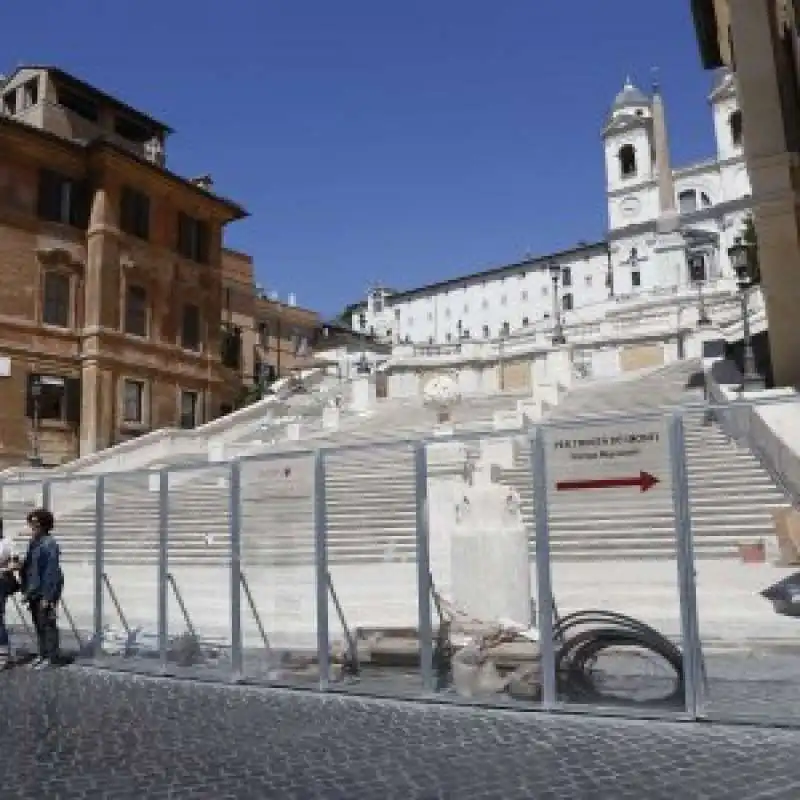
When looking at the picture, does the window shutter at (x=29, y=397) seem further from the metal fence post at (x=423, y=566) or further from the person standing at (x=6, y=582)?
the metal fence post at (x=423, y=566)

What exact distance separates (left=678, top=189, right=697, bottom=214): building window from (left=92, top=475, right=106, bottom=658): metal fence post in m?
88.6

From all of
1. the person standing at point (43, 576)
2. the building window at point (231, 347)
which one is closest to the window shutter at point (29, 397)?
the building window at point (231, 347)

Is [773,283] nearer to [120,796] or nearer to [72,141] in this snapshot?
[120,796]

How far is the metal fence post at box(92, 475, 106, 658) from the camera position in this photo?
11.1 metres

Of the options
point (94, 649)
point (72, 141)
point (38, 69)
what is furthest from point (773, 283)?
point (38, 69)

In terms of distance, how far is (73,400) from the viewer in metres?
34.4

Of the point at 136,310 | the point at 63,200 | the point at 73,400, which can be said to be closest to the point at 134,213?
the point at 63,200

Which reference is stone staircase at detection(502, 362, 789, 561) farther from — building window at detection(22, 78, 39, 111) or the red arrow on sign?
building window at detection(22, 78, 39, 111)

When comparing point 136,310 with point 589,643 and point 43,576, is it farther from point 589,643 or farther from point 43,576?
point 589,643

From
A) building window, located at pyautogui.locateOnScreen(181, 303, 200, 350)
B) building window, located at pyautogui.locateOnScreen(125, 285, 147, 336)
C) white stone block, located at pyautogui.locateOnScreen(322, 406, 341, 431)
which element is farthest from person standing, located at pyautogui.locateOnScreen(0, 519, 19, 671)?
building window, located at pyautogui.locateOnScreen(181, 303, 200, 350)

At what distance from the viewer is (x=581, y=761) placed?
19.5 ft

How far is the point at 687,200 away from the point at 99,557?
298 ft

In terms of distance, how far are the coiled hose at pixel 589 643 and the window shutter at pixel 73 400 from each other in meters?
30.3

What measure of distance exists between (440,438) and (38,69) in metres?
36.8
